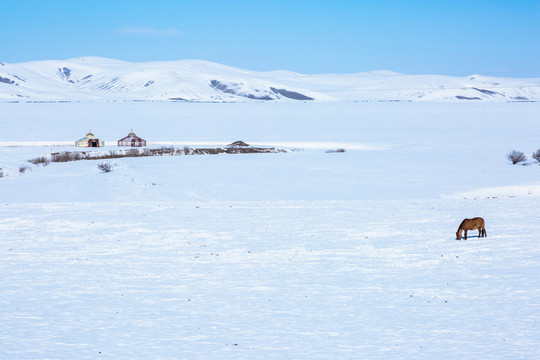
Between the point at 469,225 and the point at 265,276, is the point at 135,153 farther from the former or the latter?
the point at 265,276

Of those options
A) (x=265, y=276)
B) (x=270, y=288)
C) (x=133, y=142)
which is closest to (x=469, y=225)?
(x=265, y=276)

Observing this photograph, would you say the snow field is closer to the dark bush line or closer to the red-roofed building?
the dark bush line

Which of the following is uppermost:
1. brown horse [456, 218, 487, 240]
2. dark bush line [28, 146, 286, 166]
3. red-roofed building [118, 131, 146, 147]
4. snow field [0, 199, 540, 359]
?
red-roofed building [118, 131, 146, 147]

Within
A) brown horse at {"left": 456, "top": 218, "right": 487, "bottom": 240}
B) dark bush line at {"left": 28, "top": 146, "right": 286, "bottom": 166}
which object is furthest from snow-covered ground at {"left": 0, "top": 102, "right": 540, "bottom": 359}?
dark bush line at {"left": 28, "top": 146, "right": 286, "bottom": 166}

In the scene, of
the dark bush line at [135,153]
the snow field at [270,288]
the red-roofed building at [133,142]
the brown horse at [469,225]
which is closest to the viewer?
the snow field at [270,288]

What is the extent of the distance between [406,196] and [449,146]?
47742 mm

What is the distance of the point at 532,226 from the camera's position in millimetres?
20750

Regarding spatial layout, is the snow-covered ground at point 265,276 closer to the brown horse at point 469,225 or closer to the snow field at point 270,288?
the snow field at point 270,288

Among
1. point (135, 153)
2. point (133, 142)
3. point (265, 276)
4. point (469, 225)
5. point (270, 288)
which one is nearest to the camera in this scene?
point (270, 288)

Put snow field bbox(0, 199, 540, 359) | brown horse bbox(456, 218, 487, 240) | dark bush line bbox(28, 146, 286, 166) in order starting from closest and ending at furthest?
snow field bbox(0, 199, 540, 359) → brown horse bbox(456, 218, 487, 240) → dark bush line bbox(28, 146, 286, 166)

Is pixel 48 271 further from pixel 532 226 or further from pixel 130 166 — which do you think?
pixel 130 166

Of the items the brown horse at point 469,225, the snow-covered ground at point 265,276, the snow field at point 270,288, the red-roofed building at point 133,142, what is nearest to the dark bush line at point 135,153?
the red-roofed building at point 133,142

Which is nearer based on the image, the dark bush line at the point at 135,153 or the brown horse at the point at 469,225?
the brown horse at the point at 469,225

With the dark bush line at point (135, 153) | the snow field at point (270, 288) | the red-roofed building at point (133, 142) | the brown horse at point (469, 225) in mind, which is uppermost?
the red-roofed building at point (133, 142)
